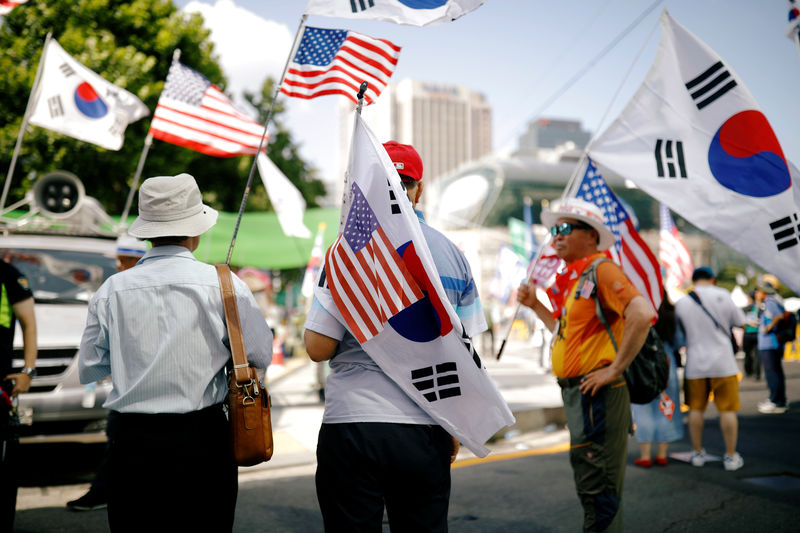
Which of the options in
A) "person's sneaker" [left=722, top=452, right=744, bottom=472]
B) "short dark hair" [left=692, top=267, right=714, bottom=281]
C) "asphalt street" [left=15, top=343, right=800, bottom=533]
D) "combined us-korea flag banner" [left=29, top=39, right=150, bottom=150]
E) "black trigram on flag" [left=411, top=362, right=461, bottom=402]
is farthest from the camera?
"combined us-korea flag banner" [left=29, top=39, right=150, bottom=150]

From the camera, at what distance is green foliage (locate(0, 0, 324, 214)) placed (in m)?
15.1

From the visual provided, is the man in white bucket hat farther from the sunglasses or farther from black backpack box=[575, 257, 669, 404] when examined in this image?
the sunglasses

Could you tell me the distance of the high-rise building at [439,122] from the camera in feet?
543

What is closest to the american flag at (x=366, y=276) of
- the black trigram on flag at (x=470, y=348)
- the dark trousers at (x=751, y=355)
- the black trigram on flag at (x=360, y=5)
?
the black trigram on flag at (x=470, y=348)

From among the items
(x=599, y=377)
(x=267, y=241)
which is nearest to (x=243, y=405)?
(x=599, y=377)

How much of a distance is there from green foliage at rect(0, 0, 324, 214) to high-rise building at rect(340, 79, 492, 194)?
461 feet

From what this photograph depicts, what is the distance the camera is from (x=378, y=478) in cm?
215

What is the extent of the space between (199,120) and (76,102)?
2.09 metres

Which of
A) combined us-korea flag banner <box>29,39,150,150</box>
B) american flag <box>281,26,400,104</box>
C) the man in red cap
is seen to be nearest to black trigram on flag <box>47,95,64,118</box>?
combined us-korea flag banner <box>29,39,150,150</box>

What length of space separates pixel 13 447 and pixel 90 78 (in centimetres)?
643

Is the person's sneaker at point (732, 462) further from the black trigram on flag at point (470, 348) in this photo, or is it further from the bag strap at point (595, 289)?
the black trigram on flag at point (470, 348)

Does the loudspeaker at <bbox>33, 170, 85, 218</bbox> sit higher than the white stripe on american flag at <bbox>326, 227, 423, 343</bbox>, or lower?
higher

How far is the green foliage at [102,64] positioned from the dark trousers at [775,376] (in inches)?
588

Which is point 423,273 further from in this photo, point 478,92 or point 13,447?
point 478,92
